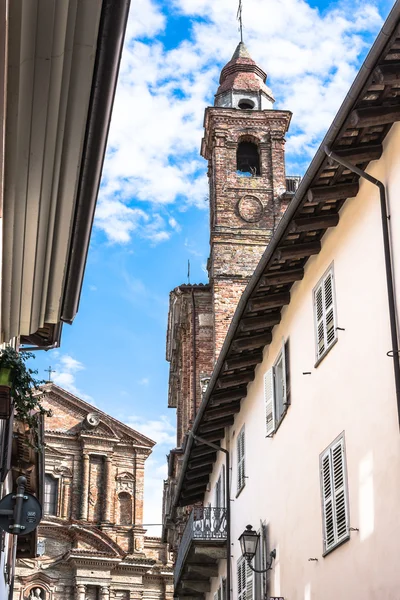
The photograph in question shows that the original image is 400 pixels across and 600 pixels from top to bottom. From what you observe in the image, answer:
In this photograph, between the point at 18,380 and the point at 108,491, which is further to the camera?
the point at 108,491

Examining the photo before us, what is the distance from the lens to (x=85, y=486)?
42.9m

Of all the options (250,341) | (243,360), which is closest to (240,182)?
(243,360)

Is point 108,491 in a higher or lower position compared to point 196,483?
higher

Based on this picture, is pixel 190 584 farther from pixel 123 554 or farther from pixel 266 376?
pixel 123 554

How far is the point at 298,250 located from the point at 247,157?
926 inches

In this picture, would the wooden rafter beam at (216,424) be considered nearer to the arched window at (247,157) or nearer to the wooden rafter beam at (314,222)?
the wooden rafter beam at (314,222)

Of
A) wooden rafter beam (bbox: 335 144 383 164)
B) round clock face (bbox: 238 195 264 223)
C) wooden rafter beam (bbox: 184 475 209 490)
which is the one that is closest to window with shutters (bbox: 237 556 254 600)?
wooden rafter beam (bbox: 184 475 209 490)

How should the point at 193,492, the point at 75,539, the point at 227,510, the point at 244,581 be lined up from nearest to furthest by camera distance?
the point at 244,581 → the point at 227,510 → the point at 193,492 → the point at 75,539

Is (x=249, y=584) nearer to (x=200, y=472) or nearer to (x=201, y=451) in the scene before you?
(x=201, y=451)

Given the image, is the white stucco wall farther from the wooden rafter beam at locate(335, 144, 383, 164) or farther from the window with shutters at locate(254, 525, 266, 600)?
the window with shutters at locate(254, 525, 266, 600)

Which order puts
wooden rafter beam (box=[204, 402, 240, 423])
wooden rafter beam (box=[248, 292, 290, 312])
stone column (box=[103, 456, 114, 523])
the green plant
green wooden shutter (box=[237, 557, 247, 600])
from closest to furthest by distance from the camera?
the green plant → wooden rafter beam (box=[248, 292, 290, 312]) → green wooden shutter (box=[237, 557, 247, 600]) → wooden rafter beam (box=[204, 402, 240, 423]) → stone column (box=[103, 456, 114, 523])

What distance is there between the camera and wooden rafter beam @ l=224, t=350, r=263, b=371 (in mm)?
17594

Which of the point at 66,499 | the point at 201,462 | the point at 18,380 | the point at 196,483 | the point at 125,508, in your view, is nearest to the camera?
the point at 18,380

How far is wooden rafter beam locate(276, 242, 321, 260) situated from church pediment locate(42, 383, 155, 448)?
31355 millimetres
